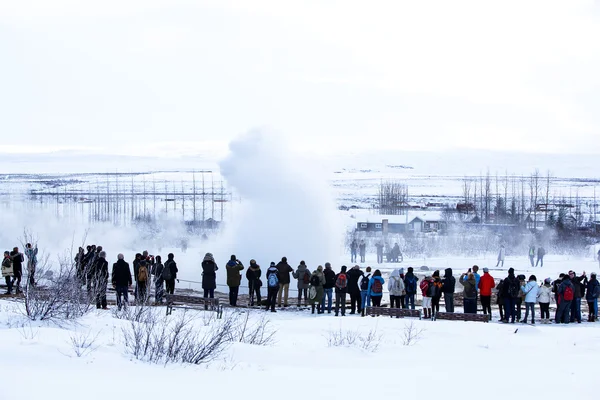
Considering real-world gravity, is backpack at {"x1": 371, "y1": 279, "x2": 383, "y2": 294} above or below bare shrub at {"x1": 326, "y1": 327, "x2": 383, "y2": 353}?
above

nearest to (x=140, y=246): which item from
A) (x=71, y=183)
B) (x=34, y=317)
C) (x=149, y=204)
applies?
(x=34, y=317)

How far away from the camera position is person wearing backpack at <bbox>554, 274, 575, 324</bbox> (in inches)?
612

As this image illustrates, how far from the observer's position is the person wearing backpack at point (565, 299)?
15555 millimetres

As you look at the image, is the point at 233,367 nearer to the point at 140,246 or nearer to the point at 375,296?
the point at 375,296

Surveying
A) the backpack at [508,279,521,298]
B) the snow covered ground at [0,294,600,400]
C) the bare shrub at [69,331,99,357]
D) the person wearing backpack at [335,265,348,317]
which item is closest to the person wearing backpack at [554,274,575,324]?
the backpack at [508,279,521,298]

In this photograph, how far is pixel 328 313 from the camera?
16734 millimetres

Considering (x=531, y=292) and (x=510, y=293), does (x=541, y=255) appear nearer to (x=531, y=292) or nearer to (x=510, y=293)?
(x=531, y=292)

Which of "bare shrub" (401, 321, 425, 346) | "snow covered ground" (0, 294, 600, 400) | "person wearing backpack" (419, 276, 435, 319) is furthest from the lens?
"person wearing backpack" (419, 276, 435, 319)

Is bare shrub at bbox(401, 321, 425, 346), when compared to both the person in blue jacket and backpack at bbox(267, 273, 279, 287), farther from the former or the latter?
backpack at bbox(267, 273, 279, 287)

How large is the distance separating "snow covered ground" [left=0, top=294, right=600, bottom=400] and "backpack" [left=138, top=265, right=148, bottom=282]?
2.74 metres

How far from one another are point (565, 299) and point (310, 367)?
26.9 ft

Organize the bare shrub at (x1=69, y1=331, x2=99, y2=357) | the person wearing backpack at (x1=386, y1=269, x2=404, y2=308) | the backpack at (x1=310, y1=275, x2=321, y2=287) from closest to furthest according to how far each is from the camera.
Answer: the bare shrub at (x1=69, y1=331, x2=99, y2=357), the person wearing backpack at (x1=386, y1=269, x2=404, y2=308), the backpack at (x1=310, y1=275, x2=321, y2=287)

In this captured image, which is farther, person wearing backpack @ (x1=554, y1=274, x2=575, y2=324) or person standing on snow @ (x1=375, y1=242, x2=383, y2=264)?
person standing on snow @ (x1=375, y1=242, x2=383, y2=264)

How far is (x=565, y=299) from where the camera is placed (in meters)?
15.7
